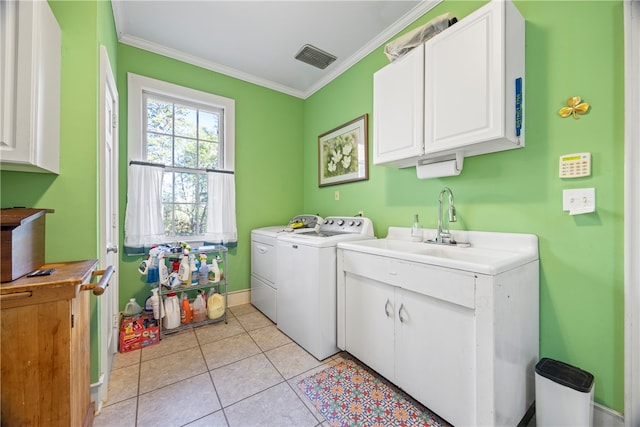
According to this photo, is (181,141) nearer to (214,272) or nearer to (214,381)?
A: (214,272)

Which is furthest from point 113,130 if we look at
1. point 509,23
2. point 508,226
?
point 508,226

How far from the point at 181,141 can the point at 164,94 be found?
464 mm

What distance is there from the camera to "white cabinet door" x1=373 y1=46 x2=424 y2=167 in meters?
1.64

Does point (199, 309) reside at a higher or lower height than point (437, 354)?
lower

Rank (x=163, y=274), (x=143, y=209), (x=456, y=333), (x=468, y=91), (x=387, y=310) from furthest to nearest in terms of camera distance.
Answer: (x=143, y=209), (x=163, y=274), (x=387, y=310), (x=468, y=91), (x=456, y=333)

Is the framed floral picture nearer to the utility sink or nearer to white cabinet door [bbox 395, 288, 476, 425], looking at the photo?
the utility sink

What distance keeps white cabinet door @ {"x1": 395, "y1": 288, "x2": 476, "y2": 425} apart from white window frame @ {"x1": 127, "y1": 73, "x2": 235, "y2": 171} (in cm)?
233

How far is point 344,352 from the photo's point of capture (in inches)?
76.4

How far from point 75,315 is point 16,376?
226mm

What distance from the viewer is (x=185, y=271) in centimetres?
223

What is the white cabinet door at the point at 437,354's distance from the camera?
3.76 ft

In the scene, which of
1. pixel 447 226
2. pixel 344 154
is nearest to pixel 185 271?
pixel 344 154

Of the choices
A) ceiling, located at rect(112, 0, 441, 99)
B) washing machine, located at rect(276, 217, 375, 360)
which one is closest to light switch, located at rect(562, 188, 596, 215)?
washing machine, located at rect(276, 217, 375, 360)

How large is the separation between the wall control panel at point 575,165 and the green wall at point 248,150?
8.48 feet
